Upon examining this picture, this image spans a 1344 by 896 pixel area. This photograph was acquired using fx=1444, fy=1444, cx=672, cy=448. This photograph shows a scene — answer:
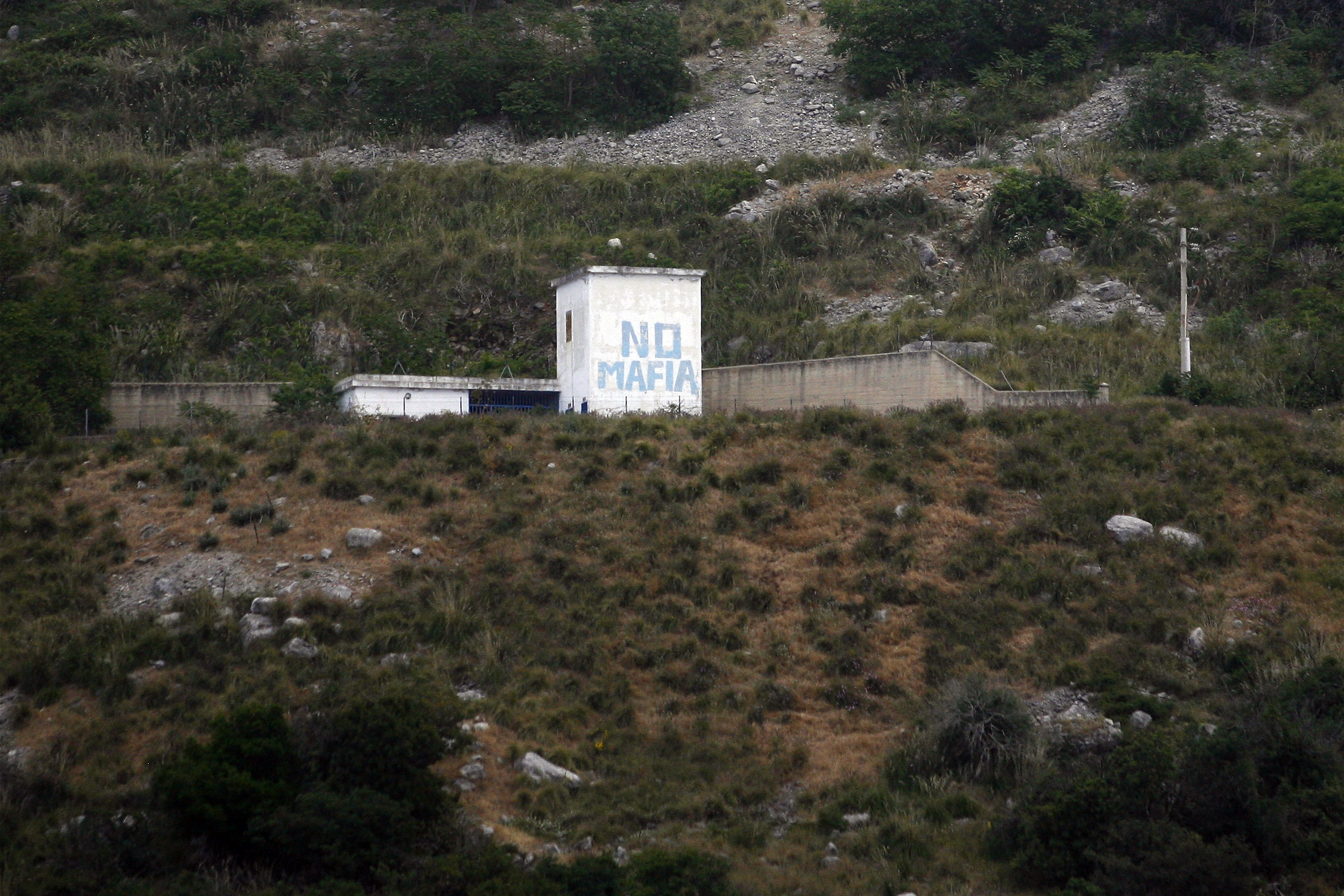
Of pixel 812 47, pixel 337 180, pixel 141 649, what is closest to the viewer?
pixel 141 649

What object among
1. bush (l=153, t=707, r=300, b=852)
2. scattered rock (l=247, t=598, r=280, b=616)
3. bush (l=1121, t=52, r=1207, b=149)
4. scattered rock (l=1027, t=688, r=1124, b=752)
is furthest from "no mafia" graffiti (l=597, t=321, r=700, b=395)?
bush (l=1121, t=52, r=1207, b=149)

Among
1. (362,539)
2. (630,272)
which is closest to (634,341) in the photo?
(630,272)

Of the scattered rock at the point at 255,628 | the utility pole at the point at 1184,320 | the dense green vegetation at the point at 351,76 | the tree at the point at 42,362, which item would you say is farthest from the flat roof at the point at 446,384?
the dense green vegetation at the point at 351,76

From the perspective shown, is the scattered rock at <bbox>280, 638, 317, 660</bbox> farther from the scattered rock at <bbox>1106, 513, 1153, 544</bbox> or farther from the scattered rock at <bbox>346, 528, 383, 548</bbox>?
the scattered rock at <bbox>1106, 513, 1153, 544</bbox>

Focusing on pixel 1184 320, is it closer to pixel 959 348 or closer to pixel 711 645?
pixel 959 348

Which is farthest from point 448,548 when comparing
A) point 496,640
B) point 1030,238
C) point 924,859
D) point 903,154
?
point 903,154

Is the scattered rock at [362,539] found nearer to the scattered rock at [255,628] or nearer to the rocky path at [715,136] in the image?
the scattered rock at [255,628]

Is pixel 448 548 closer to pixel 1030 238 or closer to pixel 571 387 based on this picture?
pixel 571 387
